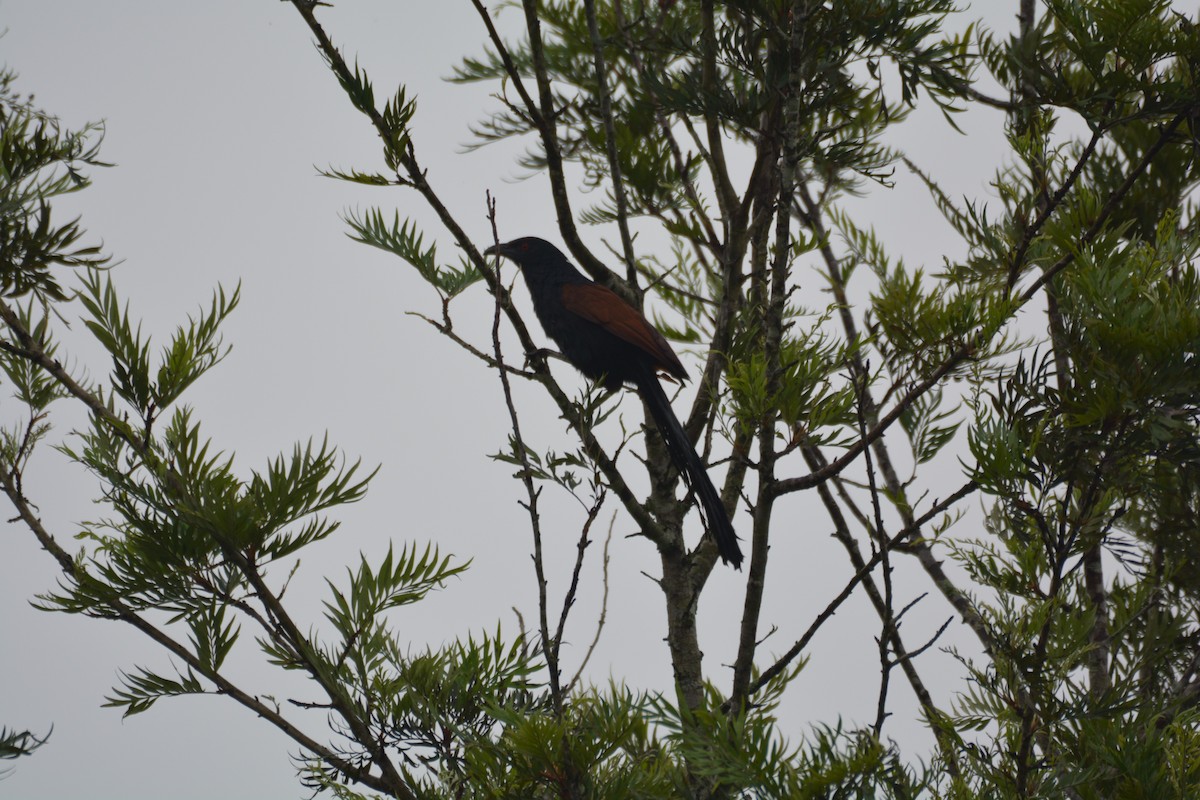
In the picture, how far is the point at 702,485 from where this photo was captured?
2.45 m

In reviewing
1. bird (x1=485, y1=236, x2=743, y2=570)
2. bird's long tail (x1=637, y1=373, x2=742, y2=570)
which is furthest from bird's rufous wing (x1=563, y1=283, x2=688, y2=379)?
bird's long tail (x1=637, y1=373, x2=742, y2=570)

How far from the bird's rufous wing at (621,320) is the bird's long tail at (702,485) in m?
0.40

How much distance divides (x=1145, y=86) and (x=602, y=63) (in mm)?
1113

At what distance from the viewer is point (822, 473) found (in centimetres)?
184

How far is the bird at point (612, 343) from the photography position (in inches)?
96.6

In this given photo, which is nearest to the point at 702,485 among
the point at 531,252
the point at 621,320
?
the point at 621,320

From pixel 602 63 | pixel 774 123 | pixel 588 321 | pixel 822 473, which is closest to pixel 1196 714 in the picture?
pixel 822 473

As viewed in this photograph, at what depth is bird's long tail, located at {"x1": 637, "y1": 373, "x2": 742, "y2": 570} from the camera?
236 cm

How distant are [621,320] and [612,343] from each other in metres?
0.14

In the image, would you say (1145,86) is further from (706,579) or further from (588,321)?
(588,321)

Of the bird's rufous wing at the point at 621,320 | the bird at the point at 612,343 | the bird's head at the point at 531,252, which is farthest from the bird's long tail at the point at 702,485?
the bird's head at the point at 531,252

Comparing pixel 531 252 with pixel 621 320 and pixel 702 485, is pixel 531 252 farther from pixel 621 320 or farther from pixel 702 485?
pixel 702 485

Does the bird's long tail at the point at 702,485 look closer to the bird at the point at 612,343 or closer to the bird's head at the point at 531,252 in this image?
the bird at the point at 612,343

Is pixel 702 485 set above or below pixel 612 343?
below
